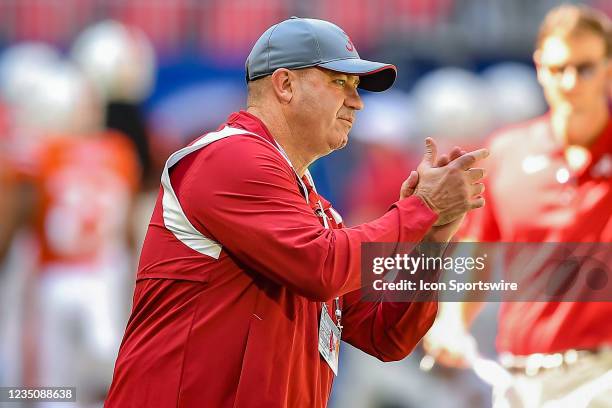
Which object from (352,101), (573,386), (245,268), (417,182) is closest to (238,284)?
(245,268)

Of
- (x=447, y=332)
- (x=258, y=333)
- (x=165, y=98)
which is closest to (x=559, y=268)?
(x=447, y=332)

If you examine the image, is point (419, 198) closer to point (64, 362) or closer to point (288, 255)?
point (288, 255)

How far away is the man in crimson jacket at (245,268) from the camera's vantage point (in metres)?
2.03

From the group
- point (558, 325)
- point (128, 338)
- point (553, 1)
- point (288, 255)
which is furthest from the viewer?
point (553, 1)

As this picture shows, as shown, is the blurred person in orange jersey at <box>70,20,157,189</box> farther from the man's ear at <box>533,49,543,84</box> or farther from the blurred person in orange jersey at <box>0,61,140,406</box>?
the man's ear at <box>533,49,543,84</box>

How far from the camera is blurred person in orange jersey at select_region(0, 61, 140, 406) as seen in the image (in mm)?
4156

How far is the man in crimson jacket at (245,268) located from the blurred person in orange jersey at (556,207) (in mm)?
1766

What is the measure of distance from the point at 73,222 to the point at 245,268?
2.30 metres

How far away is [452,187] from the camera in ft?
6.97

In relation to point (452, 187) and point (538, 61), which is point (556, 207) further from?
point (452, 187)

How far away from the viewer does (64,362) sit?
417 centimetres

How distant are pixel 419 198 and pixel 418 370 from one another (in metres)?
→ 2.17

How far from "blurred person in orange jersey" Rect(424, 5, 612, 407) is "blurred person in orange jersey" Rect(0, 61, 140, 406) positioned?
1.38 meters

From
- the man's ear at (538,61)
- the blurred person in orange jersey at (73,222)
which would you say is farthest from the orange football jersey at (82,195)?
the man's ear at (538,61)
